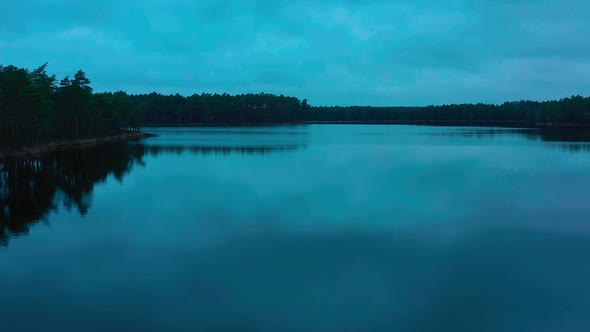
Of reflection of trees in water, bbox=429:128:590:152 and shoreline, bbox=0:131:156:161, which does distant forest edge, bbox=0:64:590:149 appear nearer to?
shoreline, bbox=0:131:156:161

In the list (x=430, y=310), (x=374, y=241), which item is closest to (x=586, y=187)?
(x=374, y=241)

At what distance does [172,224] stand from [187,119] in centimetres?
12871

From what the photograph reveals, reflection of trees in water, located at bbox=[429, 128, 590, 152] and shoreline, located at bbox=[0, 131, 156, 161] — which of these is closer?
shoreline, located at bbox=[0, 131, 156, 161]

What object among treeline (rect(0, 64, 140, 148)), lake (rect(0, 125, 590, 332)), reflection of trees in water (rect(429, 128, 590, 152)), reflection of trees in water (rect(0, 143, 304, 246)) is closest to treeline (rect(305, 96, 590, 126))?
reflection of trees in water (rect(429, 128, 590, 152))

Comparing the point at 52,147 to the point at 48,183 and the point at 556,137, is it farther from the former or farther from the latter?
the point at 556,137

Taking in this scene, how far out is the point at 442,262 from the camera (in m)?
12.4

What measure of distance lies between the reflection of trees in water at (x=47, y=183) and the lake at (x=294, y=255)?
6.5 inches

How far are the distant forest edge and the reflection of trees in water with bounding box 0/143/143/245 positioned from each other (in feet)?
12.9

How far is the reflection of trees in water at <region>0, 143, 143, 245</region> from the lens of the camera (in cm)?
1771

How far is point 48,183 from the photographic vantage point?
2523 cm

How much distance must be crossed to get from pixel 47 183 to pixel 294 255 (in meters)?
17.2

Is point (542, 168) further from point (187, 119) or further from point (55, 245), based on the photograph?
point (187, 119)

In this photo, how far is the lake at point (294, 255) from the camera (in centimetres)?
940

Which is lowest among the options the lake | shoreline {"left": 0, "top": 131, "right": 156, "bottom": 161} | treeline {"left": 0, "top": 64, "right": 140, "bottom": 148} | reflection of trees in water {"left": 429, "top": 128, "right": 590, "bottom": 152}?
the lake
